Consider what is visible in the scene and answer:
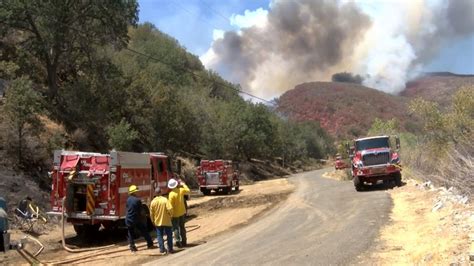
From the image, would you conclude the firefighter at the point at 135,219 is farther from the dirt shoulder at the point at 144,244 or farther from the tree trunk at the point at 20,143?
the tree trunk at the point at 20,143

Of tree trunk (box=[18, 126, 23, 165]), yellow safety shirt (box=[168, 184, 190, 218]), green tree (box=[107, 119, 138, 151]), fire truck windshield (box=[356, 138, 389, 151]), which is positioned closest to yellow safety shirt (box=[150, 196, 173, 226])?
yellow safety shirt (box=[168, 184, 190, 218])

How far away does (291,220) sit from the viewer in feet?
60.8

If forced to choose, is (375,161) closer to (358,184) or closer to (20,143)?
(358,184)

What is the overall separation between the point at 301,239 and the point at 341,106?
166m

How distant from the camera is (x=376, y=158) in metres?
27.4

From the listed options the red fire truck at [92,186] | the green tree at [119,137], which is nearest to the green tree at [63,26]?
the green tree at [119,137]

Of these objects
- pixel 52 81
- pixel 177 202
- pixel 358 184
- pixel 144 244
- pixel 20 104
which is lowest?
pixel 144 244

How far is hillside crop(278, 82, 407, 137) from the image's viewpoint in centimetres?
15975

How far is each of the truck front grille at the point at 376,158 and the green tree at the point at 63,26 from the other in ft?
70.2

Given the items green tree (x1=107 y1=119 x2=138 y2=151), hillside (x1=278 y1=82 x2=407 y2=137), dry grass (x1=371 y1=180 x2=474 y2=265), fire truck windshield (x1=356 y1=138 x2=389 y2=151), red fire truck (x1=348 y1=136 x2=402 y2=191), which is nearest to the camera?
dry grass (x1=371 y1=180 x2=474 y2=265)

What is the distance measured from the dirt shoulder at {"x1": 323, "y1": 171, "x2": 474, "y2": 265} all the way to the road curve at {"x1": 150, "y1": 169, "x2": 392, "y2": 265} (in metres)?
0.40

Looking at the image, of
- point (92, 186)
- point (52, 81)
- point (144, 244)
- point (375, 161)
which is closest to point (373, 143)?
point (375, 161)

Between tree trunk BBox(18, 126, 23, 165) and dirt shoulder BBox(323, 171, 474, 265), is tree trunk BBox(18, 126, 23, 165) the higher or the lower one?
the higher one

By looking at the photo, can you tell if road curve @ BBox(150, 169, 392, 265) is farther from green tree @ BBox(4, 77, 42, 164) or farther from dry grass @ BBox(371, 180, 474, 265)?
green tree @ BBox(4, 77, 42, 164)
